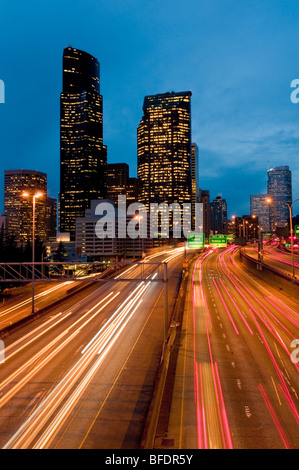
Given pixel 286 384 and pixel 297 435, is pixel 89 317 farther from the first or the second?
pixel 297 435

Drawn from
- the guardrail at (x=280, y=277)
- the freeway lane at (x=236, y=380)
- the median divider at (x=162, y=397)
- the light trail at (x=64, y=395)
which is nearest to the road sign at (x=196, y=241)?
the guardrail at (x=280, y=277)

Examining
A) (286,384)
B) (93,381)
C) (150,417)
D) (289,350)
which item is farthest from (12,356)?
(289,350)

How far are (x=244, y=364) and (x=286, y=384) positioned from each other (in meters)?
3.16

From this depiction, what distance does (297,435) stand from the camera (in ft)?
42.5

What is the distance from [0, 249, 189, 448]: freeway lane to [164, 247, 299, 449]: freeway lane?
199 cm

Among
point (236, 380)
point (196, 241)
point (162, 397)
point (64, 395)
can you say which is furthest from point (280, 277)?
point (64, 395)

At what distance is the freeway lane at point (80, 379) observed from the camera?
44.0 feet

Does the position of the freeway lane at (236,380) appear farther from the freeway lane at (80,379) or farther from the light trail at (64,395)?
the light trail at (64,395)

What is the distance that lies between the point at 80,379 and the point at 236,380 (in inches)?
324

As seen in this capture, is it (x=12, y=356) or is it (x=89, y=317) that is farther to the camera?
(x=89, y=317)

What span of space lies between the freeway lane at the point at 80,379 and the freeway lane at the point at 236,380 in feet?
6.53
